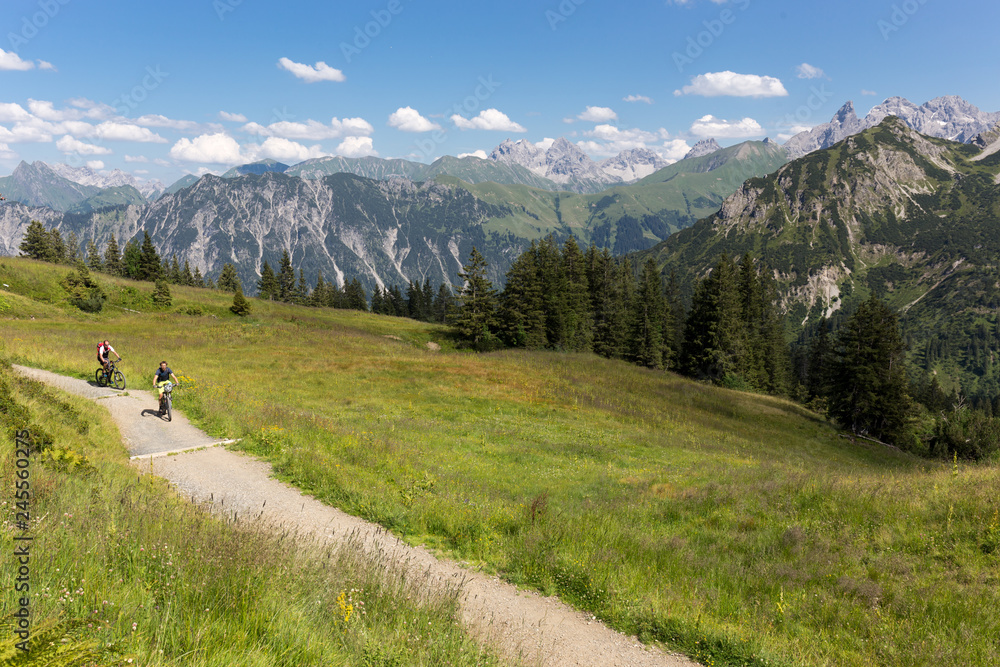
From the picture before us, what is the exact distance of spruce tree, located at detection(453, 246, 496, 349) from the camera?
2467 inches

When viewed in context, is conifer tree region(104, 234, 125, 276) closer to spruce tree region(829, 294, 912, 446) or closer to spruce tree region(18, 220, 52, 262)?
spruce tree region(18, 220, 52, 262)

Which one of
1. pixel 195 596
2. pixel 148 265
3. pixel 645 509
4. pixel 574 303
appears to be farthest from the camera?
pixel 148 265

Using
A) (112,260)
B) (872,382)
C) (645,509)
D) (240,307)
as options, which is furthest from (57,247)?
(872,382)

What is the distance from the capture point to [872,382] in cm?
4466

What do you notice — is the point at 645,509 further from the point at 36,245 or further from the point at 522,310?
the point at 36,245

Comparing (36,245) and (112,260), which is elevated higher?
(36,245)

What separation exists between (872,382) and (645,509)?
4520cm

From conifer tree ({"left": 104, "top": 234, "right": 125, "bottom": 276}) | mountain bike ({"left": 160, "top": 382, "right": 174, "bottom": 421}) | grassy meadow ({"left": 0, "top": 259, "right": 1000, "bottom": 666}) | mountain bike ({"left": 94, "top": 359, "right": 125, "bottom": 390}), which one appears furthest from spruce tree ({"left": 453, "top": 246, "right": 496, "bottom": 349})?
conifer tree ({"left": 104, "top": 234, "right": 125, "bottom": 276})

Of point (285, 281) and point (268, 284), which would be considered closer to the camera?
point (268, 284)

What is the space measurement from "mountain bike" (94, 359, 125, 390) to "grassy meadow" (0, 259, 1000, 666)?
97cm

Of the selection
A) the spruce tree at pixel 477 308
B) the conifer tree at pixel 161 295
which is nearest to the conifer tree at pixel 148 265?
the conifer tree at pixel 161 295

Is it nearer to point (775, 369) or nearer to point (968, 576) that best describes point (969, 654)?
point (968, 576)

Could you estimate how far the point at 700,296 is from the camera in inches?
2494

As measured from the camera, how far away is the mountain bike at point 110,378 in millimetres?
21266
